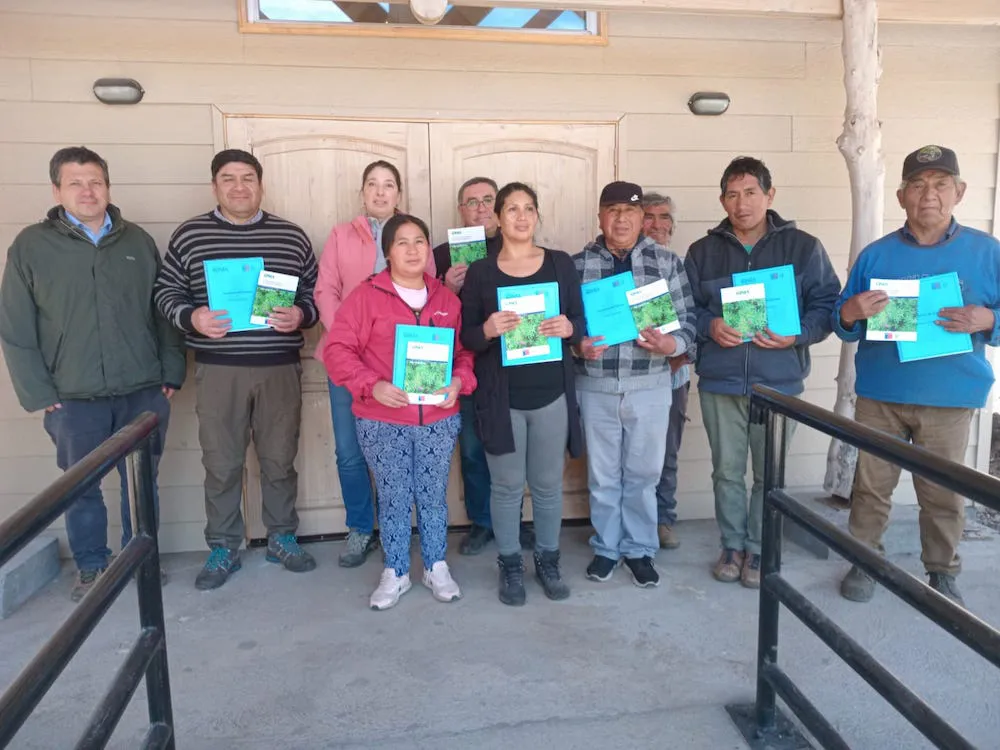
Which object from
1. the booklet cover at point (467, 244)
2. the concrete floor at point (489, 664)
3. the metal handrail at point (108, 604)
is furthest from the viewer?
the booklet cover at point (467, 244)

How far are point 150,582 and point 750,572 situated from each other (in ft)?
8.11

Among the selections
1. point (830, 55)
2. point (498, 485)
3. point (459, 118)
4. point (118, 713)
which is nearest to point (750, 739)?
point (498, 485)

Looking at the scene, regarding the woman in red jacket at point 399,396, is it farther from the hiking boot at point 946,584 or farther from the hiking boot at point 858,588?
the hiking boot at point 946,584

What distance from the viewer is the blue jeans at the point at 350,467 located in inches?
140

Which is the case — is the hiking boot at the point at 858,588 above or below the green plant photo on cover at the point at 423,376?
below

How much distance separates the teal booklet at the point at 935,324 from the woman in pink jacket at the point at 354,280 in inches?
78.9

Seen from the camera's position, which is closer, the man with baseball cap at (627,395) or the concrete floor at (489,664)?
the concrete floor at (489,664)

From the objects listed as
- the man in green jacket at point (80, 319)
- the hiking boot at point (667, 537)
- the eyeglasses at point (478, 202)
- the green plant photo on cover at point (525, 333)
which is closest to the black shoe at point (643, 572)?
the hiking boot at point (667, 537)

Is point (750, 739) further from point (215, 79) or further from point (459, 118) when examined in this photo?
point (215, 79)

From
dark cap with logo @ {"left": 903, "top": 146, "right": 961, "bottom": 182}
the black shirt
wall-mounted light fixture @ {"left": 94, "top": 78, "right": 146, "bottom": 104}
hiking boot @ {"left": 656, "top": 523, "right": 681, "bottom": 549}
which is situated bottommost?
hiking boot @ {"left": 656, "top": 523, "right": 681, "bottom": 549}

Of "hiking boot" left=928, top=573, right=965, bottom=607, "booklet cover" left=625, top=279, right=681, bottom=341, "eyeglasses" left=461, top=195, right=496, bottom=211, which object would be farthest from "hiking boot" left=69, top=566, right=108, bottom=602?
"hiking boot" left=928, top=573, right=965, bottom=607

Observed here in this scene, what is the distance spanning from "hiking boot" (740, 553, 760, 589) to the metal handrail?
236 centimetres

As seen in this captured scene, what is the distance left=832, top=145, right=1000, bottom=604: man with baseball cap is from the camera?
9.41 ft

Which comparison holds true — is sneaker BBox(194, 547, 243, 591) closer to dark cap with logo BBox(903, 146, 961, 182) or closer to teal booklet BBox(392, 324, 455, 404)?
teal booklet BBox(392, 324, 455, 404)
